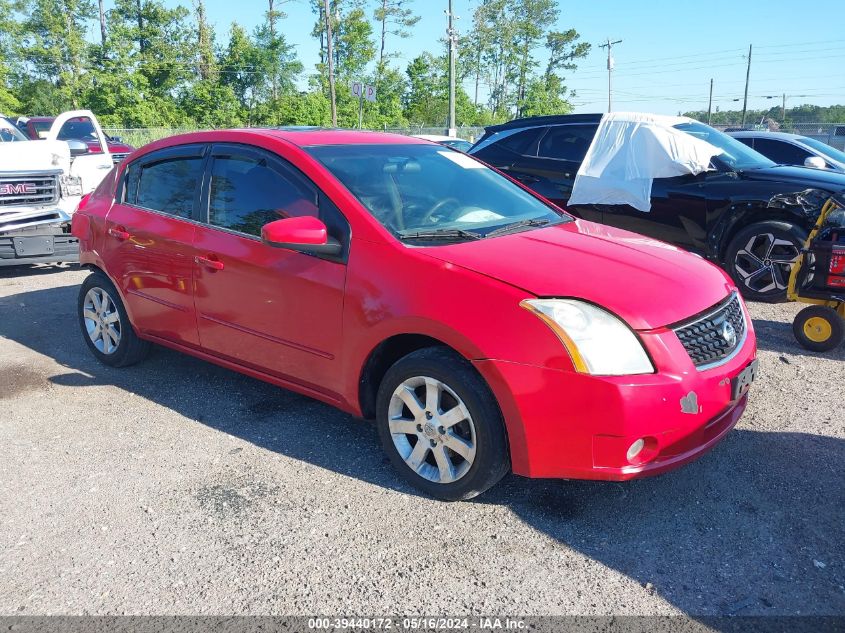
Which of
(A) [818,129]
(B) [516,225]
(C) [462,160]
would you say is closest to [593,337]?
(B) [516,225]

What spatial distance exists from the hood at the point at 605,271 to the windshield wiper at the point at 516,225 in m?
0.07

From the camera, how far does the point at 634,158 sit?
717cm

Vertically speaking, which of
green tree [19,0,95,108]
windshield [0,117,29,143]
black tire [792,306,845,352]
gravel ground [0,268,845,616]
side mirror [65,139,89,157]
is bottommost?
A: gravel ground [0,268,845,616]

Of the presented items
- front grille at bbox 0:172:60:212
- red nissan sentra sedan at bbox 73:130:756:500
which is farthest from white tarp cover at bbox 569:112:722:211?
front grille at bbox 0:172:60:212

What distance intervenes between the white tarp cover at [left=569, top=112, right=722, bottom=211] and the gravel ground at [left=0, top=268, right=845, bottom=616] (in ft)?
10.4

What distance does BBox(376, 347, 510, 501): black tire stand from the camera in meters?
2.91

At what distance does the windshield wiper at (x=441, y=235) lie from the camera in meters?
3.35

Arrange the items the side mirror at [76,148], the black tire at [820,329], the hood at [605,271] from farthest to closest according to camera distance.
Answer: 1. the side mirror at [76,148]
2. the black tire at [820,329]
3. the hood at [605,271]

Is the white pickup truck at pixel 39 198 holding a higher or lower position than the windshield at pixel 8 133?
lower

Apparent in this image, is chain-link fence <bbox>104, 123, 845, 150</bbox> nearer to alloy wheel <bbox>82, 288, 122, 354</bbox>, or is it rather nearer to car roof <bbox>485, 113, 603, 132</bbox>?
car roof <bbox>485, 113, 603, 132</bbox>

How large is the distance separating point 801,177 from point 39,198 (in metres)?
8.50

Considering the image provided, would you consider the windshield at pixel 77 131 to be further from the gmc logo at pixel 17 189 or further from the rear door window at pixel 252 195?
the rear door window at pixel 252 195

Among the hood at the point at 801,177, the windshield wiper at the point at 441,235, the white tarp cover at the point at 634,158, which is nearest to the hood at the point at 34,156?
the white tarp cover at the point at 634,158

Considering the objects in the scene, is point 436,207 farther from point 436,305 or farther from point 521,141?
point 521,141
